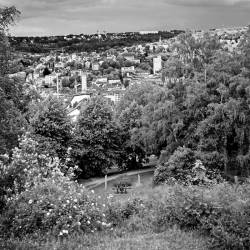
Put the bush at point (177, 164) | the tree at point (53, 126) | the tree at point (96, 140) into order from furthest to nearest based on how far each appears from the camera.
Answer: the tree at point (96, 140)
the tree at point (53, 126)
the bush at point (177, 164)

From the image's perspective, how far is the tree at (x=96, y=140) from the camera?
134 feet

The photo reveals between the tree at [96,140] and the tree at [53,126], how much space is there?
1.21 m

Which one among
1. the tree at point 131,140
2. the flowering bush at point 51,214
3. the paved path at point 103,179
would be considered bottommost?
the paved path at point 103,179

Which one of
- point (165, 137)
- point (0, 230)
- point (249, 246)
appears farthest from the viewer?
point (165, 137)

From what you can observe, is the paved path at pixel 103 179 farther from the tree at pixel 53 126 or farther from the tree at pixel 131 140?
the tree at pixel 53 126

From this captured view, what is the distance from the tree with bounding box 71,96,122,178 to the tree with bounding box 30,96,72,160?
121 cm

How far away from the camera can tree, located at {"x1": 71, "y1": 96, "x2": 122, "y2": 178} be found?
134 ft

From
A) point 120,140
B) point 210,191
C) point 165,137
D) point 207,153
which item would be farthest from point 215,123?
point 210,191

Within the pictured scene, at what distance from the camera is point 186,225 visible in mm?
10961

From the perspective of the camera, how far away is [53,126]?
38.4 meters

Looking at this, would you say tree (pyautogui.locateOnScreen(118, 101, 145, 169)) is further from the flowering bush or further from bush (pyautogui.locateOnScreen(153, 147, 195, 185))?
the flowering bush

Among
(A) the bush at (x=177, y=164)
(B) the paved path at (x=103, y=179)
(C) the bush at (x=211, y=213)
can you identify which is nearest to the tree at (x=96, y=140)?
(B) the paved path at (x=103, y=179)

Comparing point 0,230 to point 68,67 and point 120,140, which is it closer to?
point 120,140

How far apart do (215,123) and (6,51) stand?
651 inches
